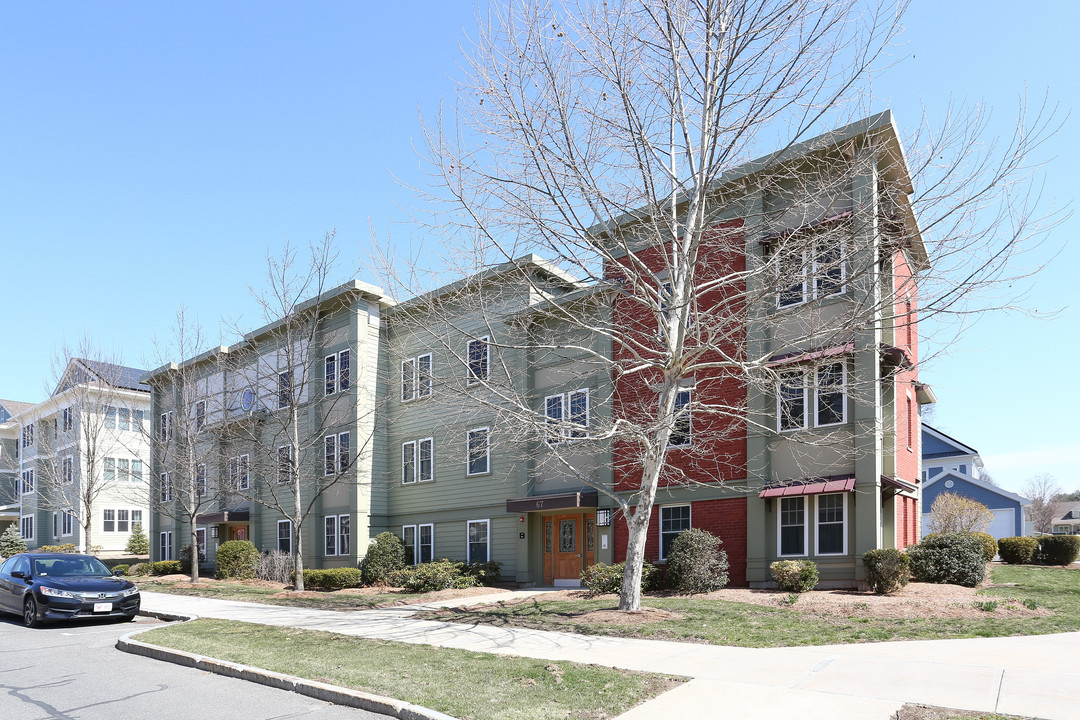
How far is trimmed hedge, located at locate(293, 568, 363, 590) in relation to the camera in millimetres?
23750

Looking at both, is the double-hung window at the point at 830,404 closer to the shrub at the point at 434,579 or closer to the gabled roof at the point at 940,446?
the shrub at the point at 434,579

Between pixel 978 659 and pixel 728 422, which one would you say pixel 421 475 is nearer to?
pixel 728 422

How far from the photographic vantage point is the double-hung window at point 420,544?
27328 mm

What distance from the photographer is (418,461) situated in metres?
28.1

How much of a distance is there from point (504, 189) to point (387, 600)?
1073 cm

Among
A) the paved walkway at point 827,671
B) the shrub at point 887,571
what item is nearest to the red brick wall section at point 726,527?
the shrub at point 887,571

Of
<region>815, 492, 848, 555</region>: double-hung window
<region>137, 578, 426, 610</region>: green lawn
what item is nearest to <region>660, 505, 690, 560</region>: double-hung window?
<region>815, 492, 848, 555</region>: double-hung window

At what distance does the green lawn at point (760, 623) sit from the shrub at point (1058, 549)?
37.3 ft

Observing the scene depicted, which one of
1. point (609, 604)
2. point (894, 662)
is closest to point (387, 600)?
point (609, 604)

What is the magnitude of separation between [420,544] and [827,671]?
20072 mm

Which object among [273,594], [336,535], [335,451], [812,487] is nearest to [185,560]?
[336,535]

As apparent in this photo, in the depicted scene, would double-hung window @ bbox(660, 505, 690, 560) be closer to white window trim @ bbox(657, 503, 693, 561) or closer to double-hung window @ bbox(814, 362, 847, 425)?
white window trim @ bbox(657, 503, 693, 561)

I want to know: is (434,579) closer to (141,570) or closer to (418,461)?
(418,461)

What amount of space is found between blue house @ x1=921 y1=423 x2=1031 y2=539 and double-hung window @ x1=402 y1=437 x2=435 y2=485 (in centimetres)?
2598
